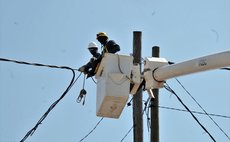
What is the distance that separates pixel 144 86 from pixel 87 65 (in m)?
0.91

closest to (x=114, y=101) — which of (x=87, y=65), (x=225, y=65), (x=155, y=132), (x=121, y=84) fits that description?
(x=121, y=84)

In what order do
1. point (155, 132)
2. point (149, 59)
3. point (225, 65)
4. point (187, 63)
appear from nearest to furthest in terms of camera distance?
point (225, 65)
point (187, 63)
point (149, 59)
point (155, 132)

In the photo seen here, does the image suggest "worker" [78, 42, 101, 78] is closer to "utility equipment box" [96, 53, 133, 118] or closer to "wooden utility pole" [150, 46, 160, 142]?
"utility equipment box" [96, 53, 133, 118]

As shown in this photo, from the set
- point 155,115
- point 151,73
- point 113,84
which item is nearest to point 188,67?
point 151,73

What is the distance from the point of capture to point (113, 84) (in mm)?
8414

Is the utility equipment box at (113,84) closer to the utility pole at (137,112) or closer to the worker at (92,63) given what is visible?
the worker at (92,63)

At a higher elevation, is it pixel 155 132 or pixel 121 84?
pixel 121 84

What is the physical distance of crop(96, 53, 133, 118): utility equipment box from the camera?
8.39m

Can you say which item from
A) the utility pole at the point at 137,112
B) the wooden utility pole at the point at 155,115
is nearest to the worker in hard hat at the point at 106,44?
the utility pole at the point at 137,112

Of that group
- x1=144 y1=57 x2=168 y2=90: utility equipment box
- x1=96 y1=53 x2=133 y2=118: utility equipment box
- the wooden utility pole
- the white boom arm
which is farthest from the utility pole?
x1=96 y1=53 x2=133 y2=118: utility equipment box

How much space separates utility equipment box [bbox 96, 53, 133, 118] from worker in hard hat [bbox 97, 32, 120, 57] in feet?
0.40

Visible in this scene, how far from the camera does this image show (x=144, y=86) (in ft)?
30.3

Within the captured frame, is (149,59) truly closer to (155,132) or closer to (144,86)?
(144,86)

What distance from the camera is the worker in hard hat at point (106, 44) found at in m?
8.70
